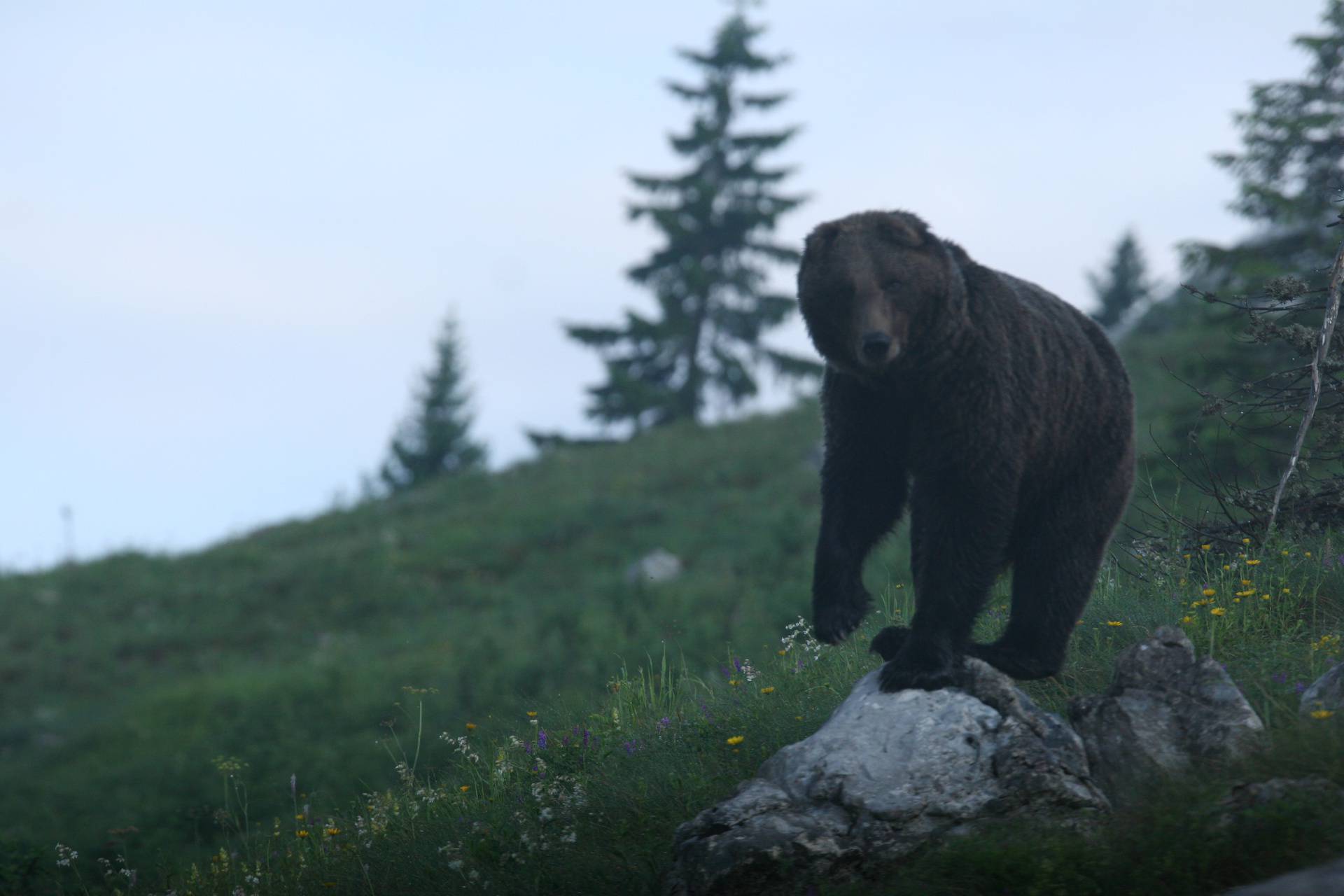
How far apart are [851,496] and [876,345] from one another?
824 mm

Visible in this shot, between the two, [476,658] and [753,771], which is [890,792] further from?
[476,658]

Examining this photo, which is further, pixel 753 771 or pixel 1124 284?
pixel 1124 284

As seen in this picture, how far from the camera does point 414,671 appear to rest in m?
17.4

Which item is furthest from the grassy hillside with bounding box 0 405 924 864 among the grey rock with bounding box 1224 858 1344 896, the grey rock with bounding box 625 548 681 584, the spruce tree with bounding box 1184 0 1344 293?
the grey rock with bounding box 1224 858 1344 896

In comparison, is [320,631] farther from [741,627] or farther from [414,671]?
[741,627]

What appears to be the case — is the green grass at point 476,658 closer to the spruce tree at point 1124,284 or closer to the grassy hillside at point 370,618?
the grassy hillside at point 370,618

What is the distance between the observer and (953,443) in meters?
4.45

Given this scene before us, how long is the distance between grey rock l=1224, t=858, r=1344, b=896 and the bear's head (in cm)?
215

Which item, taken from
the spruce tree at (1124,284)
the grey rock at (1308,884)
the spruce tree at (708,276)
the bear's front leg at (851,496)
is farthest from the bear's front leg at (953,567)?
the spruce tree at (1124,284)

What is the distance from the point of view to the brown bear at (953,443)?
14.5ft

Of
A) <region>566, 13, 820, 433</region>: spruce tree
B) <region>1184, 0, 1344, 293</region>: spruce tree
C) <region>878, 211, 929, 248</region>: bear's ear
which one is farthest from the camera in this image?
<region>566, 13, 820, 433</region>: spruce tree

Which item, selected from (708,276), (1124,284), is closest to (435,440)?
(708,276)

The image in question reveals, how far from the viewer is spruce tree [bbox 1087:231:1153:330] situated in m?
47.0

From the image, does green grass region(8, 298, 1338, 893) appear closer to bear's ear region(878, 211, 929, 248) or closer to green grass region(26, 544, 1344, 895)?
green grass region(26, 544, 1344, 895)
